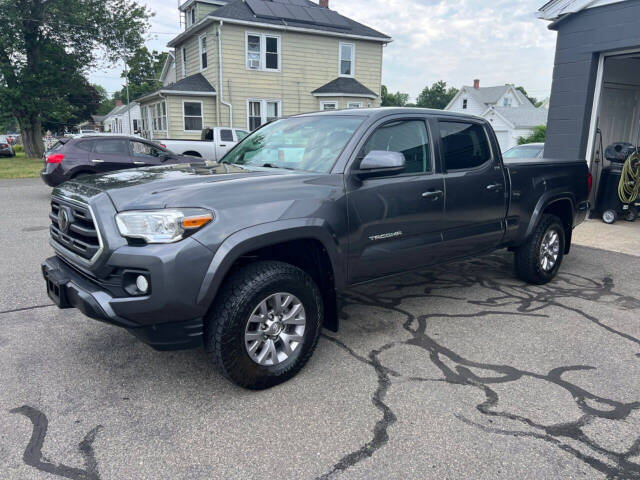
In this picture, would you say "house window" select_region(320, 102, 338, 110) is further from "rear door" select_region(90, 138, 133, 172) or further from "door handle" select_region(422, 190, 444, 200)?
"door handle" select_region(422, 190, 444, 200)

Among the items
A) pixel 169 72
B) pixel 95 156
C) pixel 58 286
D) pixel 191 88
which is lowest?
pixel 58 286

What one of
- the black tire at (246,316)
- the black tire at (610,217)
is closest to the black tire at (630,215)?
the black tire at (610,217)

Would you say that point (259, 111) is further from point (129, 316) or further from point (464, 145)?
point (129, 316)

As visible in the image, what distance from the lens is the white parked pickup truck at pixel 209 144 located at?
15453 millimetres

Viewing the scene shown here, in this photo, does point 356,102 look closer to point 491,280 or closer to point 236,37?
point 236,37

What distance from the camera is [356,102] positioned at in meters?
23.0

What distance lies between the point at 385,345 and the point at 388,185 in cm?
127

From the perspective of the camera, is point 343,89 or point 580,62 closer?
point 580,62

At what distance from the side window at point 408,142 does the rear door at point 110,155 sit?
8900mm

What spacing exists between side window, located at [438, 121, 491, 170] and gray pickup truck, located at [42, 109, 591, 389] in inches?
0.6

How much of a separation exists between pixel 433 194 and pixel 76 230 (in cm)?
271

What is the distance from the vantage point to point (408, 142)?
413cm

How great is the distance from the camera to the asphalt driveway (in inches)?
98.3

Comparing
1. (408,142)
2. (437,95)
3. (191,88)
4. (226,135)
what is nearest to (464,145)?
(408,142)
